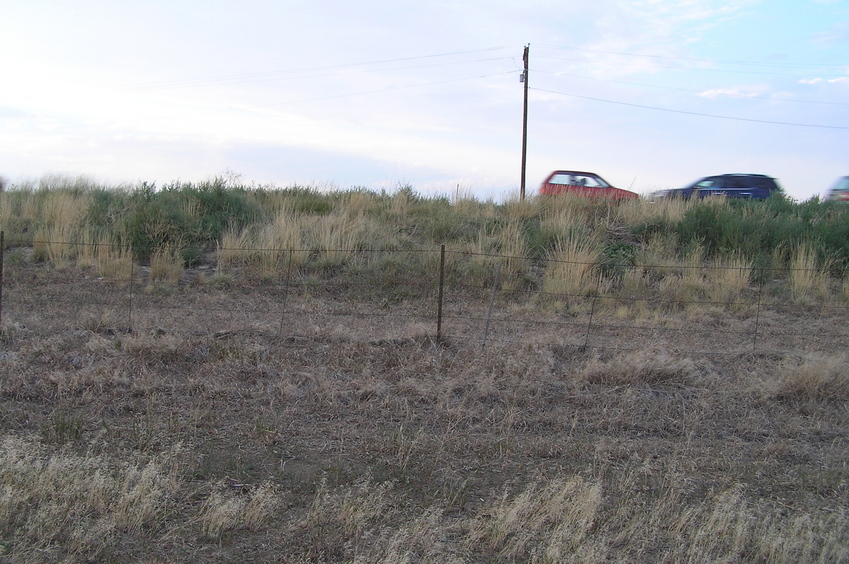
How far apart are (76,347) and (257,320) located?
238 centimetres

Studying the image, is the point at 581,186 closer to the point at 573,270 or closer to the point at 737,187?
the point at 737,187

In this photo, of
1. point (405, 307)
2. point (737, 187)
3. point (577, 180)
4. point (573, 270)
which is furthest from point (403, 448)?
point (737, 187)

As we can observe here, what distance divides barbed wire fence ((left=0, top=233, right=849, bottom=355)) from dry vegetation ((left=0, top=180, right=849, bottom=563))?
Result: 0.09m

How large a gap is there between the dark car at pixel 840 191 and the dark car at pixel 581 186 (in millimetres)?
5296

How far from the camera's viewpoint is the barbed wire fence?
839 centimetres

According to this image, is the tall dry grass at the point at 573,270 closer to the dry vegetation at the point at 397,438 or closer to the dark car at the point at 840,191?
the dry vegetation at the point at 397,438

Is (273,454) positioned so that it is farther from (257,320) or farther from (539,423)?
(257,320)

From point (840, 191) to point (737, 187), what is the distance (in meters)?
2.53

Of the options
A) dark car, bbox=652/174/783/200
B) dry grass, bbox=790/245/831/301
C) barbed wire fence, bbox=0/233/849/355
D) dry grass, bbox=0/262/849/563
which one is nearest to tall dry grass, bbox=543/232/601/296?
barbed wire fence, bbox=0/233/849/355

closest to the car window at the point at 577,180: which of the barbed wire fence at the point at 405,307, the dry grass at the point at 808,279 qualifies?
the dry grass at the point at 808,279

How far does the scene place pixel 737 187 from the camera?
18500 millimetres

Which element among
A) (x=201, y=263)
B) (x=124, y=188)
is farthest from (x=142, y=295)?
(x=124, y=188)

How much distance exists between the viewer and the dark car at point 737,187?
18203mm

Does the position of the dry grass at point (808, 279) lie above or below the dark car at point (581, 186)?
below
